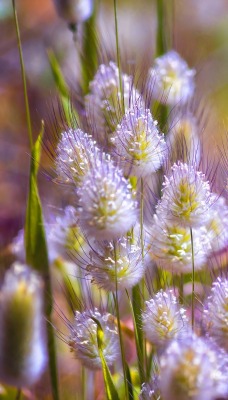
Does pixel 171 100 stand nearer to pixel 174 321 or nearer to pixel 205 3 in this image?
pixel 174 321

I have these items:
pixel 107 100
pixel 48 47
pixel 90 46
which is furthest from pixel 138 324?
pixel 48 47

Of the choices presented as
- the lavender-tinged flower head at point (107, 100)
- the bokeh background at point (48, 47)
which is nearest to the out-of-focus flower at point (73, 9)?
the lavender-tinged flower head at point (107, 100)

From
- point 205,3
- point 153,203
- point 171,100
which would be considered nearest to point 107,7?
point 205,3

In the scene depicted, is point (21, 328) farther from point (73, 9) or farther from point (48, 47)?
point (48, 47)

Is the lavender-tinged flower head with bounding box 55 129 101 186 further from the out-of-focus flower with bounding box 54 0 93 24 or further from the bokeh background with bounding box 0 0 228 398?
the bokeh background with bounding box 0 0 228 398

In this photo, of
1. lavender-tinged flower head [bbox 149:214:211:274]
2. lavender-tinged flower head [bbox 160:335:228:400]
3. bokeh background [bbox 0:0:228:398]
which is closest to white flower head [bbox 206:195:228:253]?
lavender-tinged flower head [bbox 149:214:211:274]

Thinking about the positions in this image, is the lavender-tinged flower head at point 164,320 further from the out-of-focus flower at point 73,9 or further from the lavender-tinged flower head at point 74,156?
the out-of-focus flower at point 73,9
